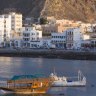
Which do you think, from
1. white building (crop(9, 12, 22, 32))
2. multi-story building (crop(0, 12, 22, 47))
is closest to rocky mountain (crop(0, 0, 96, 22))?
white building (crop(9, 12, 22, 32))

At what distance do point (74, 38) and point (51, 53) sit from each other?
9.45m

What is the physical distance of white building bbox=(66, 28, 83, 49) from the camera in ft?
343

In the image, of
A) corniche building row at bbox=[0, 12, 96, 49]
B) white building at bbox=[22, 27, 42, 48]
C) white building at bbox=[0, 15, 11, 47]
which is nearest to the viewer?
corniche building row at bbox=[0, 12, 96, 49]

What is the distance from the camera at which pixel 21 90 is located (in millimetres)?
50625

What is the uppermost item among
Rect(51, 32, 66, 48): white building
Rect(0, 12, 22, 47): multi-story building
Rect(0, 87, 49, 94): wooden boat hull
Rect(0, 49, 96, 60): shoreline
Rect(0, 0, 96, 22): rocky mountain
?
Rect(0, 0, 96, 22): rocky mountain

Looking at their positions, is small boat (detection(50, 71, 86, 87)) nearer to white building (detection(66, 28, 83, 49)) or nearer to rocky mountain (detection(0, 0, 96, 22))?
white building (detection(66, 28, 83, 49))

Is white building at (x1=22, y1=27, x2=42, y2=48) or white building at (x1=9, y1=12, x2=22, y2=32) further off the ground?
white building at (x1=9, y1=12, x2=22, y2=32)

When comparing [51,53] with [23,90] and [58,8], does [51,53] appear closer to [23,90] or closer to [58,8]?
[58,8]

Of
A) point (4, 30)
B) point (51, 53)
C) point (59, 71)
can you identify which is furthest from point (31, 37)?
point (59, 71)

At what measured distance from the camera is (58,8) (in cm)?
13462

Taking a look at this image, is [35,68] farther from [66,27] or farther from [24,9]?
[24,9]

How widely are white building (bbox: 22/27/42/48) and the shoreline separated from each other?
6955 mm

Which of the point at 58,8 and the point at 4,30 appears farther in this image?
the point at 58,8

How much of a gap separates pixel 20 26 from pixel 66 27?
7.30 meters
